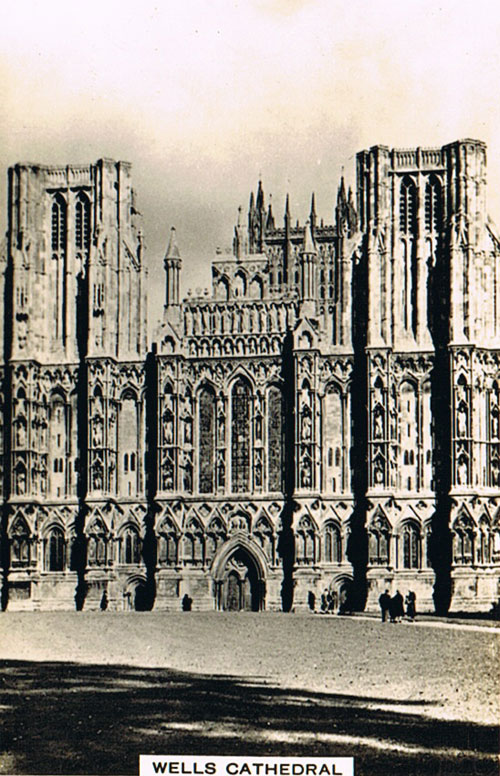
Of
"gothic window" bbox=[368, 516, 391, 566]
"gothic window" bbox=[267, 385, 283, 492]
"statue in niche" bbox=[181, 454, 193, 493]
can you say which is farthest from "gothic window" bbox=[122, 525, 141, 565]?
"gothic window" bbox=[368, 516, 391, 566]

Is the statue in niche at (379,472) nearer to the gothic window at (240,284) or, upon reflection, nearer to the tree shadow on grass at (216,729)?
the gothic window at (240,284)

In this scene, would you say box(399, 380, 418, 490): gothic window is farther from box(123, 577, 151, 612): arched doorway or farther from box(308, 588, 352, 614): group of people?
box(123, 577, 151, 612): arched doorway

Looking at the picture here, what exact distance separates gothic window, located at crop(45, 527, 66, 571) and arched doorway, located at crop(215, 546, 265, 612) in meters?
7.33

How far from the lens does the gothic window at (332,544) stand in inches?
2181

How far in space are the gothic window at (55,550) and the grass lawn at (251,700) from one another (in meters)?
21.3

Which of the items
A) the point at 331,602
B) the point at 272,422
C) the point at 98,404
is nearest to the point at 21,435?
the point at 98,404

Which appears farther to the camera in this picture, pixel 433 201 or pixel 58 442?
pixel 58 442

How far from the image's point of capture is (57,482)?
57.9m

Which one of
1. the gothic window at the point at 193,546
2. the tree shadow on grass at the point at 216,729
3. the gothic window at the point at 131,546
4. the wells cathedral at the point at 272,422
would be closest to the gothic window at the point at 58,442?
the wells cathedral at the point at 272,422

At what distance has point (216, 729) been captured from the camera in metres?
19.2

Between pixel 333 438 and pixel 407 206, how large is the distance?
11.3 metres

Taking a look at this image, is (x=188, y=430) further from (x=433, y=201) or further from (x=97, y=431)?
(x=433, y=201)

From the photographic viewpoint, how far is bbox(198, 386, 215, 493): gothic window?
186ft

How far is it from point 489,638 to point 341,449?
2155 cm
